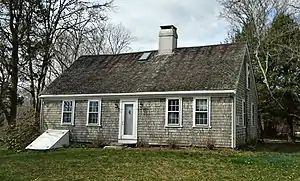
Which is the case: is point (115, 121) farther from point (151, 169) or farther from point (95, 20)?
point (95, 20)

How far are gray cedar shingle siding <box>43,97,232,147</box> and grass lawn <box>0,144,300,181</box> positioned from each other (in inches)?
110

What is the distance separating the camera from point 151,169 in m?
10.6

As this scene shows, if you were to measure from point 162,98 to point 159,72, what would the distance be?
219 centimetres

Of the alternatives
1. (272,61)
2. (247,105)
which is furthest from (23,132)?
(272,61)

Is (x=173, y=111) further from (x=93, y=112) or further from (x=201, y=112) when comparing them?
(x=93, y=112)

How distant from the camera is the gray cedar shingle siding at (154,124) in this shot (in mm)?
16297

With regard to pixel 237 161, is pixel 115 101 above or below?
above

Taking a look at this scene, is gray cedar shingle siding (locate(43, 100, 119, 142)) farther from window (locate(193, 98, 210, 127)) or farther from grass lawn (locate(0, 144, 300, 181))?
grass lawn (locate(0, 144, 300, 181))

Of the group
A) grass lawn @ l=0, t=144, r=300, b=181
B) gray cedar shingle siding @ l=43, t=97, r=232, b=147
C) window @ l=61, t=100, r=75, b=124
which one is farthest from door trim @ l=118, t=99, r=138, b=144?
grass lawn @ l=0, t=144, r=300, b=181

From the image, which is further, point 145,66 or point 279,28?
point 279,28

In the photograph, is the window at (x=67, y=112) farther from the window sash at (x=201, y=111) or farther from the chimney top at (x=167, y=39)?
the window sash at (x=201, y=111)

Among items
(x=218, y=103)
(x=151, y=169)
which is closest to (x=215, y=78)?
(x=218, y=103)

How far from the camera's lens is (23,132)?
19.2m

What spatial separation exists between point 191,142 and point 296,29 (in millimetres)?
10267
